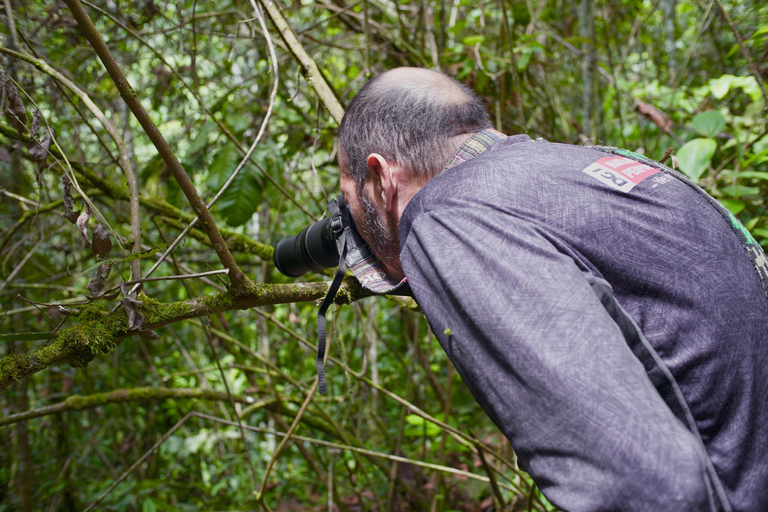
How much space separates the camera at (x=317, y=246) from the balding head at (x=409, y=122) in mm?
108

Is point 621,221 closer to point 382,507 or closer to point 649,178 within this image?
point 649,178

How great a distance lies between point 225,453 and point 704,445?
2.90m

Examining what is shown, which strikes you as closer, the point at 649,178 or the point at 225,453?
the point at 649,178

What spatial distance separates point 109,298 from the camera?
0.83m

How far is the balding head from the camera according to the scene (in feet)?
2.81

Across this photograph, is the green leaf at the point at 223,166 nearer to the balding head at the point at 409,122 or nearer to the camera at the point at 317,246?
the camera at the point at 317,246

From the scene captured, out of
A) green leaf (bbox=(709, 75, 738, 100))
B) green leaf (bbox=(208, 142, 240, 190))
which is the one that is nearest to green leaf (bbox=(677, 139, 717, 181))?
green leaf (bbox=(709, 75, 738, 100))

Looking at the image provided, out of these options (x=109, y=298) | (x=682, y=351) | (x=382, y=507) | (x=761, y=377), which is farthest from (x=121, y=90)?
(x=382, y=507)

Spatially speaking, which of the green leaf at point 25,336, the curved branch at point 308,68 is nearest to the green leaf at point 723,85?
the curved branch at point 308,68

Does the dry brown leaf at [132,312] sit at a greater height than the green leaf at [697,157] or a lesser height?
greater

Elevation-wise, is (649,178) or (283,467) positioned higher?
(649,178)

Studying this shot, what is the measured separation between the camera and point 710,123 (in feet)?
4.87

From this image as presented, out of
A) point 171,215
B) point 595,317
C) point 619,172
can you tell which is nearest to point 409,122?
point 619,172

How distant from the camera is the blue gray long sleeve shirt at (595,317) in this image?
525 mm
